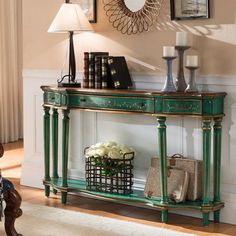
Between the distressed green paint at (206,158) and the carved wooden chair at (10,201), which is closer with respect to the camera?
the carved wooden chair at (10,201)

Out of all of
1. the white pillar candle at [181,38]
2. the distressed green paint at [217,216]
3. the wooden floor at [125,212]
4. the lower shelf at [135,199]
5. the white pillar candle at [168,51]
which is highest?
the white pillar candle at [181,38]

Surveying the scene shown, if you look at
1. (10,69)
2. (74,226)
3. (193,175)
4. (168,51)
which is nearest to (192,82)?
(168,51)

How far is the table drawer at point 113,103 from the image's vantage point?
3.76 m

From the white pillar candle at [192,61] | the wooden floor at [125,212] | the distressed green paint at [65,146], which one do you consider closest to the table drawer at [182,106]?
the white pillar candle at [192,61]

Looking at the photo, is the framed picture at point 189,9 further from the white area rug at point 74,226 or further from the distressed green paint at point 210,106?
the white area rug at point 74,226

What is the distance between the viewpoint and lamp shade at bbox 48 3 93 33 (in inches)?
164

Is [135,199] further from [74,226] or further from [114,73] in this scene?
[114,73]

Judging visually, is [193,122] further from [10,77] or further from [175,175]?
[10,77]

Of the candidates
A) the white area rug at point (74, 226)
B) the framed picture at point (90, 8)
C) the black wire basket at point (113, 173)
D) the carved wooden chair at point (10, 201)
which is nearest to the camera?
the carved wooden chair at point (10, 201)

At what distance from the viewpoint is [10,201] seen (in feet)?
10.8

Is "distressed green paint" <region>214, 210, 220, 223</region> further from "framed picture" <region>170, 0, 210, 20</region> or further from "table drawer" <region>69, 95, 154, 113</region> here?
"framed picture" <region>170, 0, 210, 20</region>

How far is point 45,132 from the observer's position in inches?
176

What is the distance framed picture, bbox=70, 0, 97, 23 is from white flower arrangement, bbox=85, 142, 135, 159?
96cm

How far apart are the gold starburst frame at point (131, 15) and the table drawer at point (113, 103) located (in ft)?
1.90
